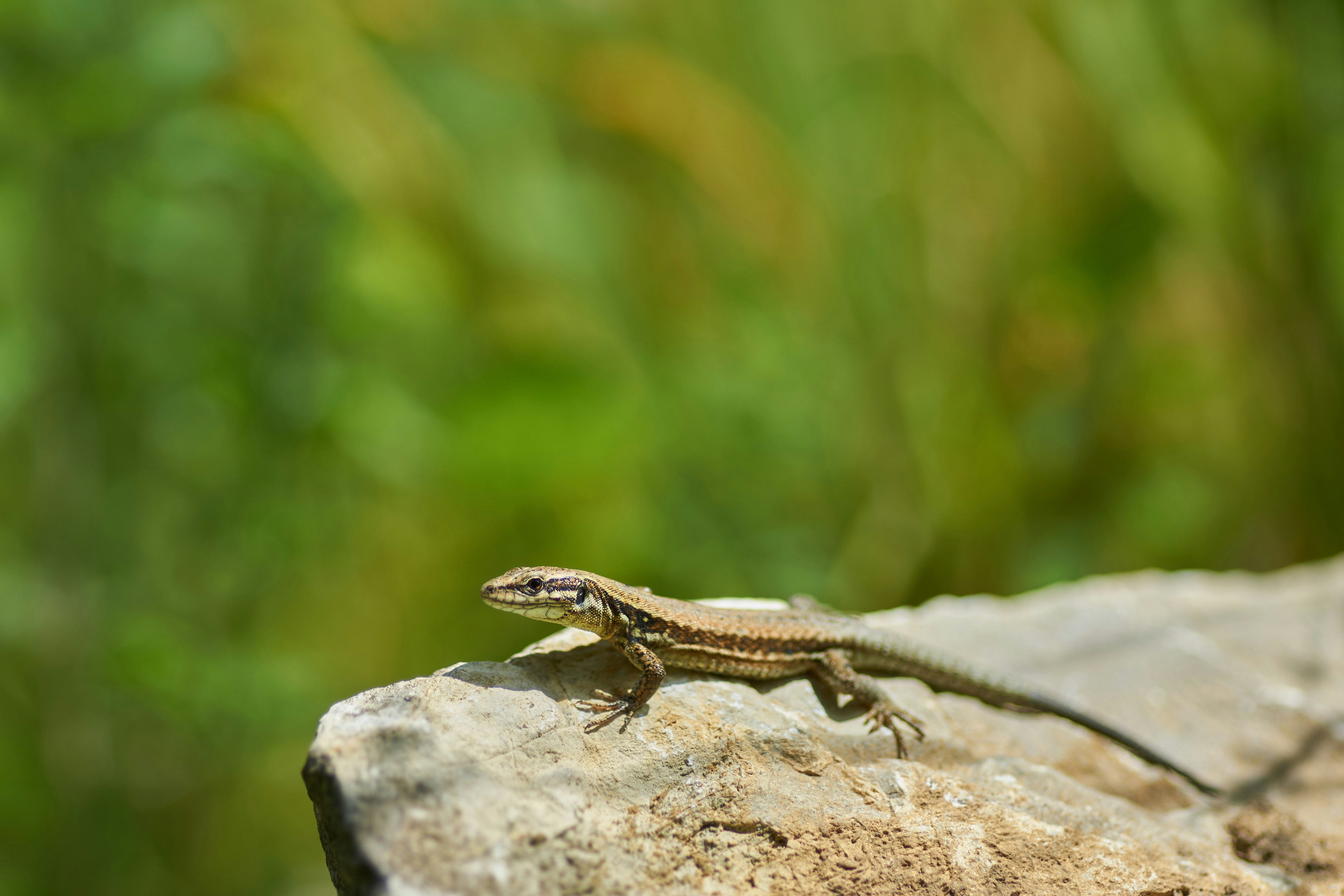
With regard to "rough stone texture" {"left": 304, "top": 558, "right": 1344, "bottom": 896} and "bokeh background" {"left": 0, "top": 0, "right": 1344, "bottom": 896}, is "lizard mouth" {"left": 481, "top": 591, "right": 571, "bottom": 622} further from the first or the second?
"bokeh background" {"left": 0, "top": 0, "right": 1344, "bottom": 896}

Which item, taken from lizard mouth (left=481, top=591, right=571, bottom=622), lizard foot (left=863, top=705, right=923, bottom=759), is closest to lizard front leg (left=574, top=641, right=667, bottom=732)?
lizard mouth (left=481, top=591, right=571, bottom=622)

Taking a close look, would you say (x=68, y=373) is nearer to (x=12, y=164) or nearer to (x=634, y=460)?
(x=12, y=164)

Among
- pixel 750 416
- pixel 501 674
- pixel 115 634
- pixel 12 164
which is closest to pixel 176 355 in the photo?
pixel 12 164

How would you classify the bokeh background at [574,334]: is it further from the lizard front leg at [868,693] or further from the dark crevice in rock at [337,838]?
the dark crevice in rock at [337,838]

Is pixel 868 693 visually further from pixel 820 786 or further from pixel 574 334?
pixel 574 334

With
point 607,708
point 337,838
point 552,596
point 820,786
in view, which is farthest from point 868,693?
point 337,838

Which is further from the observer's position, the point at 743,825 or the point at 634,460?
the point at 634,460
